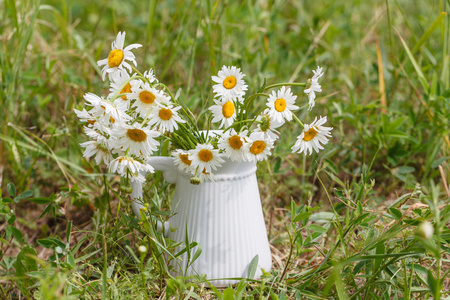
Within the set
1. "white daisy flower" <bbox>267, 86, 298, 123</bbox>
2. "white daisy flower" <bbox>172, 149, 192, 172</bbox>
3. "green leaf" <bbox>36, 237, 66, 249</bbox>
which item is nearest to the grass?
"green leaf" <bbox>36, 237, 66, 249</bbox>

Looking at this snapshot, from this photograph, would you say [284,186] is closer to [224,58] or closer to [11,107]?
[224,58]

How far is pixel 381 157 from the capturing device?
1520mm

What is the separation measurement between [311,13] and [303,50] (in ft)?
1.47

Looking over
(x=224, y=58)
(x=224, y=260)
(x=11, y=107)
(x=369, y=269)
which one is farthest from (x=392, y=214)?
(x=11, y=107)

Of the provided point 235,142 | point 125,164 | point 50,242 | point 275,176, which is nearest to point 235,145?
point 235,142

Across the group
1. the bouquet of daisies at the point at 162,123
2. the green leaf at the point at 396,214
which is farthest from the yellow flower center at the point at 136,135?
the green leaf at the point at 396,214

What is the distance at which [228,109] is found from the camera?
0.92 metres

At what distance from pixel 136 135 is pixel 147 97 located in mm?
78

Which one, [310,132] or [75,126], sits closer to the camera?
[310,132]

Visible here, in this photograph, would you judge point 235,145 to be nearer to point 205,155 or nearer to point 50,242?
point 205,155

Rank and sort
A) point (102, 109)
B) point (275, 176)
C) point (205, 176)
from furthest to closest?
point (275, 176) → point (205, 176) → point (102, 109)

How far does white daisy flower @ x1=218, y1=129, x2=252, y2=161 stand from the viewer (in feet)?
2.85

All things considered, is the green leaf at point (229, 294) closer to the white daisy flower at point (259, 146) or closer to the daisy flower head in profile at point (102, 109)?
the white daisy flower at point (259, 146)

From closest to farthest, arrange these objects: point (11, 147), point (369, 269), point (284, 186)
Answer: point (369, 269) < point (11, 147) < point (284, 186)
